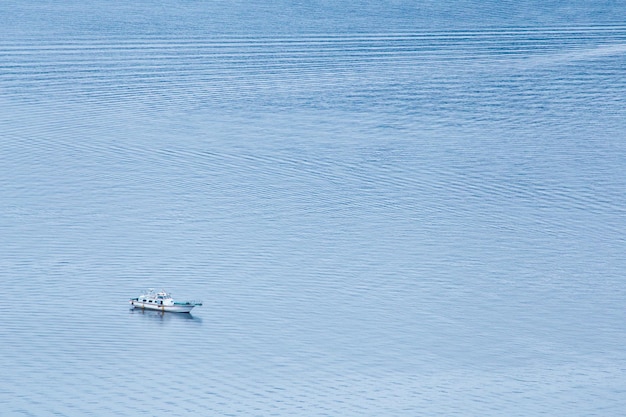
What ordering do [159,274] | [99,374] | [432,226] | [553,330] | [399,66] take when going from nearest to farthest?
[99,374] < [553,330] < [159,274] < [432,226] < [399,66]

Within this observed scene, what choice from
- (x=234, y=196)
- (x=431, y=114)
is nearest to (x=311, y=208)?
(x=234, y=196)

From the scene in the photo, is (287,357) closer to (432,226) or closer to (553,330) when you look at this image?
(553,330)

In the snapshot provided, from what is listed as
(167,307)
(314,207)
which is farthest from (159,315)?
(314,207)

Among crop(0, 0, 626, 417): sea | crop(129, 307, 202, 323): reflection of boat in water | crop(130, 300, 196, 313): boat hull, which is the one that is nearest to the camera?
crop(0, 0, 626, 417): sea

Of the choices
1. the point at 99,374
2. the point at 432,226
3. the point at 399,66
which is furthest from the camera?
the point at 399,66

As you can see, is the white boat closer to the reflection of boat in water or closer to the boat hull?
the boat hull

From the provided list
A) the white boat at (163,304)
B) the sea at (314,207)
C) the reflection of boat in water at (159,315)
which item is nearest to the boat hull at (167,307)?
the white boat at (163,304)

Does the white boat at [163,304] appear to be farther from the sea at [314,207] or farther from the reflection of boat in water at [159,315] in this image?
the sea at [314,207]

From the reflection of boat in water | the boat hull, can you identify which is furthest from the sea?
the boat hull
